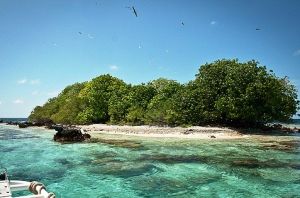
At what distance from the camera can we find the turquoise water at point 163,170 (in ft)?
59.4

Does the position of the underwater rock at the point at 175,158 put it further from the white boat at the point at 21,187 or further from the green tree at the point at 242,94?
the green tree at the point at 242,94

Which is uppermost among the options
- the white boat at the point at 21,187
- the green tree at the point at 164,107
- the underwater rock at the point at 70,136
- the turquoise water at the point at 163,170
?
the green tree at the point at 164,107

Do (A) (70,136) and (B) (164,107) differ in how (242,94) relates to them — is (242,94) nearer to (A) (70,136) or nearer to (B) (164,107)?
(B) (164,107)

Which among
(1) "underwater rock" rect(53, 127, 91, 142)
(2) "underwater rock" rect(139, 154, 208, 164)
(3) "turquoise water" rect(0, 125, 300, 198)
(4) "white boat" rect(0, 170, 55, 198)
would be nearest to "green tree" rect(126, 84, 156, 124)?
(1) "underwater rock" rect(53, 127, 91, 142)

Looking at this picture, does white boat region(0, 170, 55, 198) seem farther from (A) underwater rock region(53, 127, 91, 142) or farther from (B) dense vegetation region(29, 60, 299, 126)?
(B) dense vegetation region(29, 60, 299, 126)

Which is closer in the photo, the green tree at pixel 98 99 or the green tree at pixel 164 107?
the green tree at pixel 164 107

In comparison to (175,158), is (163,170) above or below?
below

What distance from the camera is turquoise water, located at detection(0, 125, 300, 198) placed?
59.4 feet

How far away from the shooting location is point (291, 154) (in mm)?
29969

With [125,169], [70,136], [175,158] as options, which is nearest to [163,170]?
[125,169]

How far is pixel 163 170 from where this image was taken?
75.2 feet

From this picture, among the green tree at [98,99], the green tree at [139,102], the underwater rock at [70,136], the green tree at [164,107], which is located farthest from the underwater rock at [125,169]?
the green tree at [98,99]

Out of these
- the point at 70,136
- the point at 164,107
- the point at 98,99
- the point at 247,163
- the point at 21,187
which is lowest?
the point at 247,163

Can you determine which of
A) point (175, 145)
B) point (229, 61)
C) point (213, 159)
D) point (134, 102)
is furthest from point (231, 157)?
point (134, 102)
